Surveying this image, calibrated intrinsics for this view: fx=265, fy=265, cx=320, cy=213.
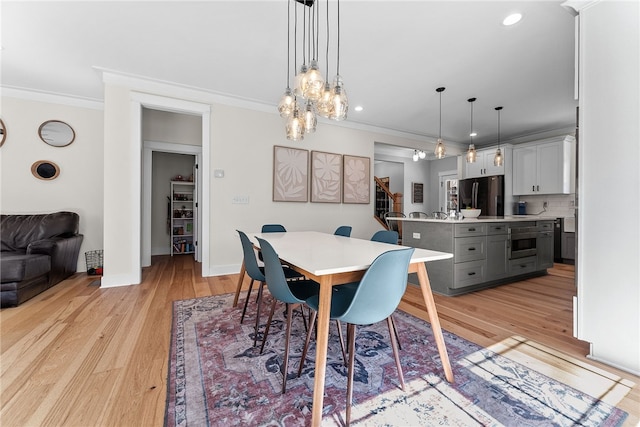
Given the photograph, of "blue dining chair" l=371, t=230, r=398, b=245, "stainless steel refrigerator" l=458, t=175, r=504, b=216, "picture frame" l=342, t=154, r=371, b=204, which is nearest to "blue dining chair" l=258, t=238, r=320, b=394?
"blue dining chair" l=371, t=230, r=398, b=245

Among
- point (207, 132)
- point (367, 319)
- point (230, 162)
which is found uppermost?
point (207, 132)

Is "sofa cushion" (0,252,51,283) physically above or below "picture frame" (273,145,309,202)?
Answer: below

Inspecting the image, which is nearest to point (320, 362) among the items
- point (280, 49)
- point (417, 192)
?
point (280, 49)

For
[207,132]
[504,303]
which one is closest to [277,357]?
[504,303]

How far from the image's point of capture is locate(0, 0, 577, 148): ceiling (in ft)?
7.08

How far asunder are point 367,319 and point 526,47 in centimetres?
311

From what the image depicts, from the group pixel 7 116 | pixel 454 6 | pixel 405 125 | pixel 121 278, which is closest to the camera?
pixel 454 6

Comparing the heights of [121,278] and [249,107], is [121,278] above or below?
below

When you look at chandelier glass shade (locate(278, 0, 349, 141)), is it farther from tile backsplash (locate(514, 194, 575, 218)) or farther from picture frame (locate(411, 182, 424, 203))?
A: picture frame (locate(411, 182, 424, 203))

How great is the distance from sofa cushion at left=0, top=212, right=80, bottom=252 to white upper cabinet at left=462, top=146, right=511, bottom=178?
7.46 m

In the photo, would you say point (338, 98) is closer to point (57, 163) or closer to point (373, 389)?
point (373, 389)

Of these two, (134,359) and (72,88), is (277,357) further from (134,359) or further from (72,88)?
(72,88)

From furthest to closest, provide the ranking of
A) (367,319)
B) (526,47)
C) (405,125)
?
1. (405,125)
2. (526,47)
3. (367,319)

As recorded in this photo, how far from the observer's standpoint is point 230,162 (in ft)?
12.6
